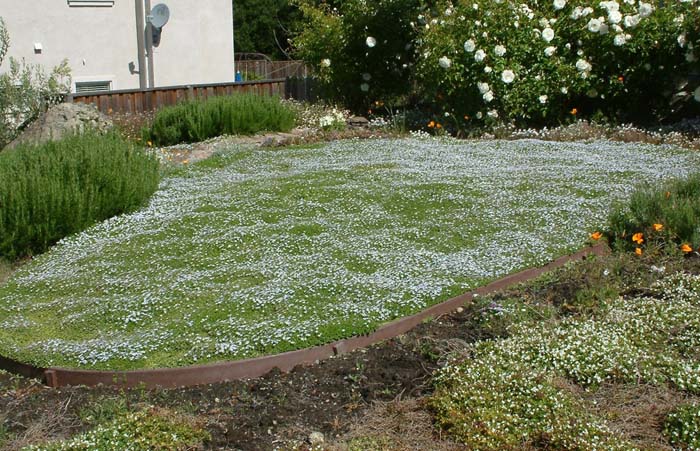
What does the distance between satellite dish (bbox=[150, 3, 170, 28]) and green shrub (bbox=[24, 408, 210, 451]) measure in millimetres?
14756

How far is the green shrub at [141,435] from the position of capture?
3.80 m

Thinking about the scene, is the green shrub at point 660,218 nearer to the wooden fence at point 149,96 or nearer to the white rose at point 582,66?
the white rose at point 582,66

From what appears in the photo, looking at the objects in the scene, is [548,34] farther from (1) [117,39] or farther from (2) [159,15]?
(1) [117,39]

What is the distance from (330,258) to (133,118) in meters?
7.92

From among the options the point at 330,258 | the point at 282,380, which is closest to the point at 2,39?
the point at 330,258

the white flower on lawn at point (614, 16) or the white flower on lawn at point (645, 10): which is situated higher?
the white flower on lawn at point (645, 10)

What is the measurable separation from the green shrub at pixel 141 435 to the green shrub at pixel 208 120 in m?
8.69

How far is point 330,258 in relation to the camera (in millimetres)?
6105

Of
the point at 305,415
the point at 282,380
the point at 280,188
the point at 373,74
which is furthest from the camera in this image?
the point at 373,74

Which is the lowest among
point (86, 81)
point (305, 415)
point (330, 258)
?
point (305, 415)

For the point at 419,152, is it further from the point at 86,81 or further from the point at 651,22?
the point at 86,81

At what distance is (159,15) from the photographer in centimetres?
1745

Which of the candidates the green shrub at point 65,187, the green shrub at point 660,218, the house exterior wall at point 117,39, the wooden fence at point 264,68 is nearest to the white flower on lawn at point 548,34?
the green shrub at point 660,218

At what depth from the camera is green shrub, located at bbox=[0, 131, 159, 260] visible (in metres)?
7.09
